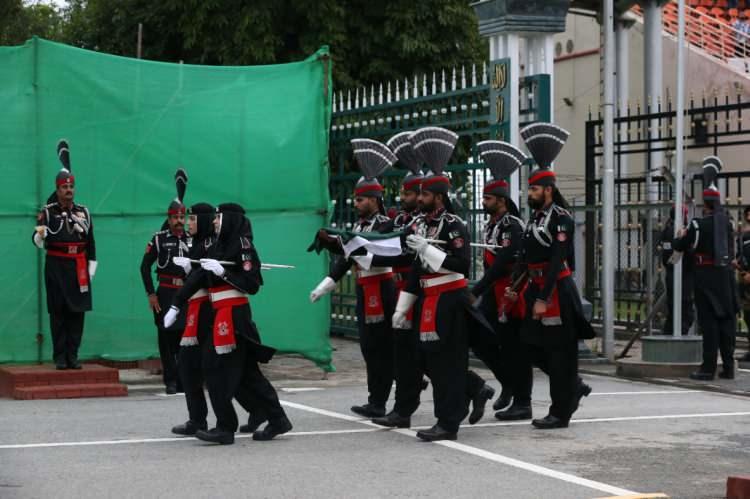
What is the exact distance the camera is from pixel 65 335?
1317 centimetres

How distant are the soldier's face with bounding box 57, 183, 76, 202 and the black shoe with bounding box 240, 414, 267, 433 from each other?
11.4 feet

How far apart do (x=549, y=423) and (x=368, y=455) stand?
176cm

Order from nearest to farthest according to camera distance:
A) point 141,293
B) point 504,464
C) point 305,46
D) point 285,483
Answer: point 285,483
point 504,464
point 141,293
point 305,46

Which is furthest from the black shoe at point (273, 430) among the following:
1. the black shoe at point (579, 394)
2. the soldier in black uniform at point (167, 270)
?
the soldier in black uniform at point (167, 270)

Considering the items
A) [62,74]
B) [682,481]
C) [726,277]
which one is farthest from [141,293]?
[682,481]

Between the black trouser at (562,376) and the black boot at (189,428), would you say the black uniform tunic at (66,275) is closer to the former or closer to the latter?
the black boot at (189,428)

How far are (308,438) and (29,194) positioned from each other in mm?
4522

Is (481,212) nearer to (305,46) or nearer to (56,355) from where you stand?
(56,355)

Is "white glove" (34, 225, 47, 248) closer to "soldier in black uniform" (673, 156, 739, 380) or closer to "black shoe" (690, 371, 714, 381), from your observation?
"soldier in black uniform" (673, 156, 739, 380)

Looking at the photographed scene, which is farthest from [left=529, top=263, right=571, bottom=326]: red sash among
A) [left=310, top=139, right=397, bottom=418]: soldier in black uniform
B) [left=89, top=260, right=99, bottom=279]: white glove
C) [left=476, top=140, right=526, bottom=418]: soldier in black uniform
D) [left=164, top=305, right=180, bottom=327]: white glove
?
[left=89, top=260, right=99, bottom=279]: white glove

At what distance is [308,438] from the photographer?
10234mm

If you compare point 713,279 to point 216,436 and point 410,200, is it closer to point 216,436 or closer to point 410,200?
point 410,200

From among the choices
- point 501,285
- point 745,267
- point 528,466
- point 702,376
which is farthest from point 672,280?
point 528,466

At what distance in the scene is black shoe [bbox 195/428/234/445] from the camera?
32.5 ft
